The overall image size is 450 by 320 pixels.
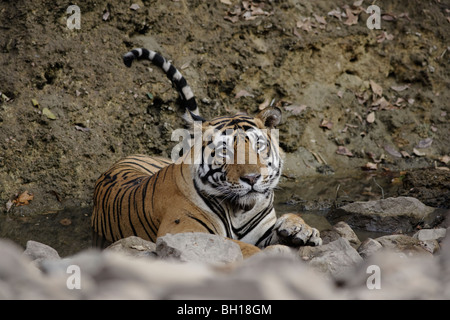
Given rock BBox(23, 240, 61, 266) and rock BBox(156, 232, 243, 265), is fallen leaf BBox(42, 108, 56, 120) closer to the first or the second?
rock BBox(23, 240, 61, 266)

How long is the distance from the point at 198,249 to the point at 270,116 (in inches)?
60.3

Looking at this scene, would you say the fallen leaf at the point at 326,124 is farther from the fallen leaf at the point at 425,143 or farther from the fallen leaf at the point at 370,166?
the fallen leaf at the point at 425,143

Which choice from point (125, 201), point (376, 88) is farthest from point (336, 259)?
point (376, 88)

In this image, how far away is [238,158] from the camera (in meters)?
4.07

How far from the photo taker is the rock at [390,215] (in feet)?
17.8

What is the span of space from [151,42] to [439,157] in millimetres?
4252

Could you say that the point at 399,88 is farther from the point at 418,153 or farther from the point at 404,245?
the point at 404,245

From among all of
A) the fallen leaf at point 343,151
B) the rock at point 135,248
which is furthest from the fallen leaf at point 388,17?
the rock at point 135,248

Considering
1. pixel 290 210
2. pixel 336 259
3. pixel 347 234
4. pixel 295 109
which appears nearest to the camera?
pixel 336 259

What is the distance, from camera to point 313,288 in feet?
7.18

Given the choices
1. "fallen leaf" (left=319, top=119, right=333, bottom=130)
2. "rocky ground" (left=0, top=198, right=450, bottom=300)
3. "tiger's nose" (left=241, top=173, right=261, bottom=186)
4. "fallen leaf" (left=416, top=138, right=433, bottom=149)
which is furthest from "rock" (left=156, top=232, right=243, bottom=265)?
"fallen leaf" (left=416, top=138, right=433, bottom=149)

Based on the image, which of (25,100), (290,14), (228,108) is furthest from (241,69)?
(25,100)

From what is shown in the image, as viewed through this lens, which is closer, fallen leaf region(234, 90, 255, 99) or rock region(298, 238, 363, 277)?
rock region(298, 238, 363, 277)

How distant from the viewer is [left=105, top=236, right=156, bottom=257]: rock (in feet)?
12.1
